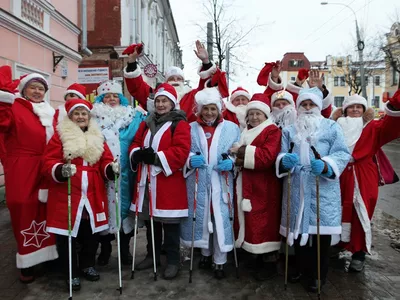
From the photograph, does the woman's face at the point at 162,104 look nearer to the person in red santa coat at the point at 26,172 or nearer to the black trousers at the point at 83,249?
the person in red santa coat at the point at 26,172

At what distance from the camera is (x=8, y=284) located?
11.7 feet

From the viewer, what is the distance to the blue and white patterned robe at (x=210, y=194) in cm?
363

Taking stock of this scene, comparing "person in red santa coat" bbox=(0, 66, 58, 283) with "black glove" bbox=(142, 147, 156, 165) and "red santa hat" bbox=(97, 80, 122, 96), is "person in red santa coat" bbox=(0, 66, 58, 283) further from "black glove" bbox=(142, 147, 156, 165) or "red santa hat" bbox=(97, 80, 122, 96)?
"black glove" bbox=(142, 147, 156, 165)

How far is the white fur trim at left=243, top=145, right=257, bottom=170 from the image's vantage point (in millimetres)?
3486

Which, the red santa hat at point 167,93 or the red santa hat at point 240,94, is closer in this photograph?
the red santa hat at point 167,93

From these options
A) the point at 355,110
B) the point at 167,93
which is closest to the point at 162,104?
the point at 167,93

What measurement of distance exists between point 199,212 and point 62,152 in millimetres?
1451

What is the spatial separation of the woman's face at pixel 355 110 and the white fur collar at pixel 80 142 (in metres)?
2.75

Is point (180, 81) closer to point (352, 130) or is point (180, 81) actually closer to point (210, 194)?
point (210, 194)

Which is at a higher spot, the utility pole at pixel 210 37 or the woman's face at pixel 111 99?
the utility pole at pixel 210 37

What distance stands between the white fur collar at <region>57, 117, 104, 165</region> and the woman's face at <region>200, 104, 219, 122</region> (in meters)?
1.07

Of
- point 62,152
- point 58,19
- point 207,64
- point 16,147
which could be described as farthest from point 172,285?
point 58,19

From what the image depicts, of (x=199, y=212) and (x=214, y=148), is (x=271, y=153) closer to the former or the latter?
(x=214, y=148)

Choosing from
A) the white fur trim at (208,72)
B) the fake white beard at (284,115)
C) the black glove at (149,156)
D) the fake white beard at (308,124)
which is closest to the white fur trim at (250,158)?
the fake white beard at (308,124)
